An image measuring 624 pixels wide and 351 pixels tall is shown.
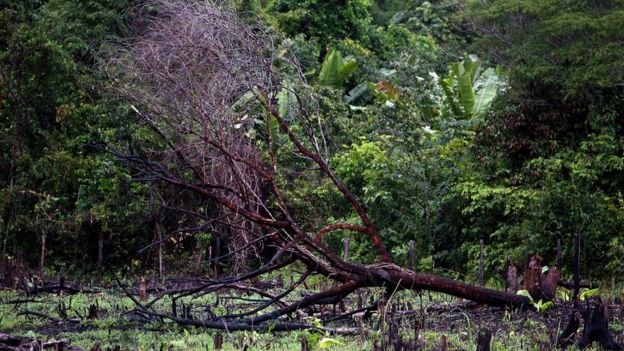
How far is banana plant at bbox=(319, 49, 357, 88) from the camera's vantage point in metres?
22.0

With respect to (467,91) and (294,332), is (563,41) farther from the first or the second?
(294,332)

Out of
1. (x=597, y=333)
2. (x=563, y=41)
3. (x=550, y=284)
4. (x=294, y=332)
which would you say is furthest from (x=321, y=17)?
(x=597, y=333)

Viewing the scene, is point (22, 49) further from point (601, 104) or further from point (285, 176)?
point (601, 104)

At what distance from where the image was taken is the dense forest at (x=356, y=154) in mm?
14305

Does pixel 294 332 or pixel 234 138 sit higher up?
pixel 234 138

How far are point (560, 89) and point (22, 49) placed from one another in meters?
10.3

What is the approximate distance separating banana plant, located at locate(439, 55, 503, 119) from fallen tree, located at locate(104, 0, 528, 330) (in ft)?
23.3

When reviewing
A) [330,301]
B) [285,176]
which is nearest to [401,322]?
[330,301]

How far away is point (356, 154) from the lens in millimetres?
19406

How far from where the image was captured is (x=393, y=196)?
17969mm

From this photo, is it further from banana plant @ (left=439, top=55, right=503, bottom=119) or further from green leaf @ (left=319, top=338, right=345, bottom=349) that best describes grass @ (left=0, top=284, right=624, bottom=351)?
banana plant @ (left=439, top=55, right=503, bottom=119)

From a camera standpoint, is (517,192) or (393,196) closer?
(517,192)

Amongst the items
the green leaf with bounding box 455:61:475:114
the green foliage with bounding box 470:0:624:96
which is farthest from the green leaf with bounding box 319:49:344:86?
the green foliage with bounding box 470:0:624:96

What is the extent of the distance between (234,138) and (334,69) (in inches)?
425
